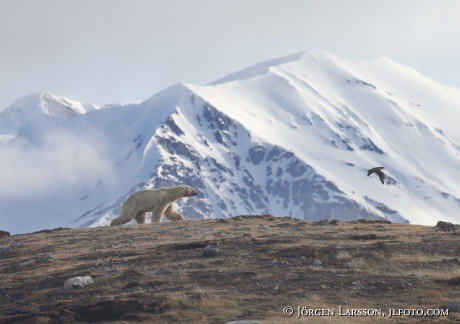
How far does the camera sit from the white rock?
20.7 metres

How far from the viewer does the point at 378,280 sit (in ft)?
62.2

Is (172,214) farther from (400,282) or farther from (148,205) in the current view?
(400,282)

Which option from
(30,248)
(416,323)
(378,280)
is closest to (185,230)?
(30,248)

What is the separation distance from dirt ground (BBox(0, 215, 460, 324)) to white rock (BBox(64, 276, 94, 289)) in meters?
0.18

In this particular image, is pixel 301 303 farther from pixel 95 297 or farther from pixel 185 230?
pixel 185 230

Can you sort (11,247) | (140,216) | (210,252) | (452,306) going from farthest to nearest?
(140,216) < (11,247) < (210,252) < (452,306)

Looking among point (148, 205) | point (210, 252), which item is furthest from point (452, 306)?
point (148, 205)

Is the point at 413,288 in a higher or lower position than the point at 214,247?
lower

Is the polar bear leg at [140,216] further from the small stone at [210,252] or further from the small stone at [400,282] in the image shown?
the small stone at [400,282]

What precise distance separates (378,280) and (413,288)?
1000 mm

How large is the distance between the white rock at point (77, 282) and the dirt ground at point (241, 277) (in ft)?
0.60

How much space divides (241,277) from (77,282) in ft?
15.1

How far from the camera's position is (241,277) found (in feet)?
66.8

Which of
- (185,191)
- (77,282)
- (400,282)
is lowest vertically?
(400,282)
